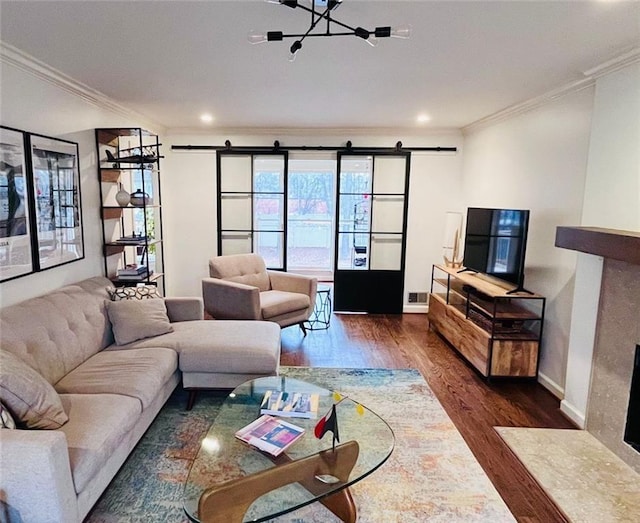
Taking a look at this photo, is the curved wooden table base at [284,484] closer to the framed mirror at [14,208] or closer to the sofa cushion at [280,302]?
the framed mirror at [14,208]

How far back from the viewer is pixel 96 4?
71.7 inches

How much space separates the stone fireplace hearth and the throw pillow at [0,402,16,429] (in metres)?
2.96

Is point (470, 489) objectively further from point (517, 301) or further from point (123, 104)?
point (123, 104)

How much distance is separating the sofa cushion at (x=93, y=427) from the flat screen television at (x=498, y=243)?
2950 millimetres

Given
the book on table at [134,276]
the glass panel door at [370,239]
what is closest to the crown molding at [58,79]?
the book on table at [134,276]

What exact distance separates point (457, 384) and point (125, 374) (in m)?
2.46

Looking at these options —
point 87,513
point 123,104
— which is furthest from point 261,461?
point 123,104

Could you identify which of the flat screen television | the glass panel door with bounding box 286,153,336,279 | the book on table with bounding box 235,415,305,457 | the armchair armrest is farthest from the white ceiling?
the glass panel door with bounding box 286,153,336,279

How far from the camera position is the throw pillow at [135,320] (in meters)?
2.84

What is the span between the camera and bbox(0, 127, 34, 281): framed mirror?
2.35 meters

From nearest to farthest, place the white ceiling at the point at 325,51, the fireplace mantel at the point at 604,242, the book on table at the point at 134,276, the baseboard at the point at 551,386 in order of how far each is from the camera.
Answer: the white ceiling at the point at 325,51 < the fireplace mantel at the point at 604,242 < the baseboard at the point at 551,386 < the book on table at the point at 134,276

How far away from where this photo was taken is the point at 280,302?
4.04 metres

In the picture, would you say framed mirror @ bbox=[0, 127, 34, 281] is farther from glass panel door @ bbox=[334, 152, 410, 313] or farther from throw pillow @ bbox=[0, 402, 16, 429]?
glass panel door @ bbox=[334, 152, 410, 313]

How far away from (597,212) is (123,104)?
3970 millimetres
